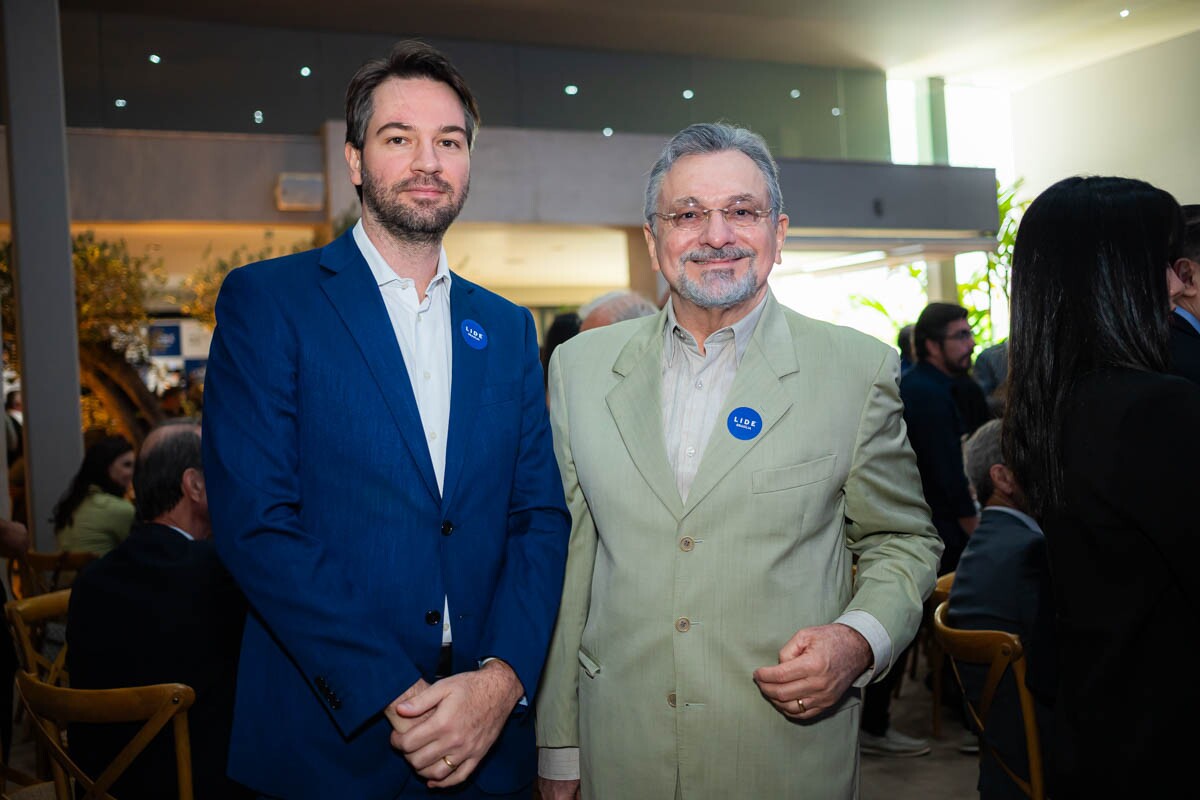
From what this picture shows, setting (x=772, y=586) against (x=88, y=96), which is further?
(x=88, y=96)

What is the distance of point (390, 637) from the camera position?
1.46 m

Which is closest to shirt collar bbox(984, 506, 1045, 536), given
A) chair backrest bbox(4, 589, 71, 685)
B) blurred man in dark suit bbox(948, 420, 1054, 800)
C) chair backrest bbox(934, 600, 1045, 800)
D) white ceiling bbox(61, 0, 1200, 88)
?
blurred man in dark suit bbox(948, 420, 1054, 800)

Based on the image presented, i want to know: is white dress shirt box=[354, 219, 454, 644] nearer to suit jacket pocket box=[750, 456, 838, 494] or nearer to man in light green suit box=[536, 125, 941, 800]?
man in light green suit box=[536, 125, 941, 800]

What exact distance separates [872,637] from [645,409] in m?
0.51

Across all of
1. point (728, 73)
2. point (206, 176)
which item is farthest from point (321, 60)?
point (728, 73)

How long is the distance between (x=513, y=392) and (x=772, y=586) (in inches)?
20.3

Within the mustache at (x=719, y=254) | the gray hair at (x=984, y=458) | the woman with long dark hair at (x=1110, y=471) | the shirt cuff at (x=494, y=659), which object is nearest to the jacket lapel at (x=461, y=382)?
the shirt cuff at (x=494, y=659)

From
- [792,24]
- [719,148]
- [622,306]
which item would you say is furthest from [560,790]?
[792,24]

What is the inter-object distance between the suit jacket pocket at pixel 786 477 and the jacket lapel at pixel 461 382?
0.44 m

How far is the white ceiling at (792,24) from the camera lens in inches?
474

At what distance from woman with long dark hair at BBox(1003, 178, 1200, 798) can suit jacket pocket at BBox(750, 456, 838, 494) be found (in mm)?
317

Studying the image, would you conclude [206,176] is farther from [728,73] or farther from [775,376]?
[775,376]

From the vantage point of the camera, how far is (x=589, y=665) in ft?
5.69

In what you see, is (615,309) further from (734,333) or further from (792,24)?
(792,24)
